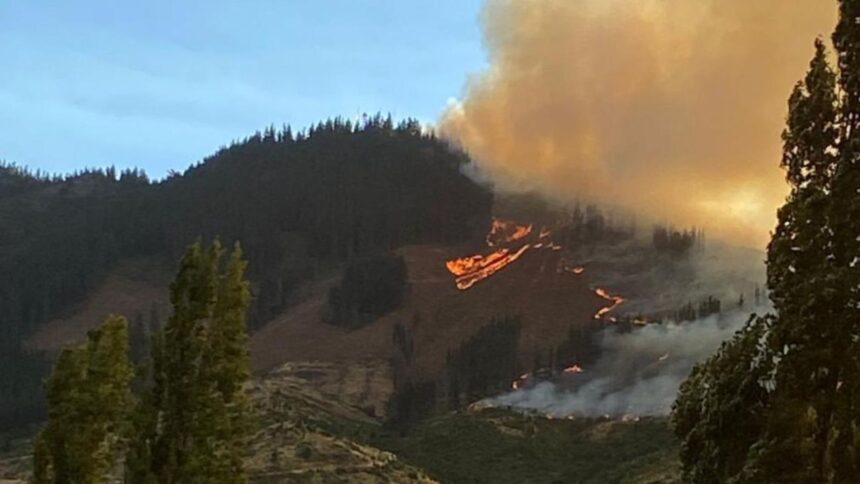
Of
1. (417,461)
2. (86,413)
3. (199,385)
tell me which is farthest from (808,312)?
(417,461)

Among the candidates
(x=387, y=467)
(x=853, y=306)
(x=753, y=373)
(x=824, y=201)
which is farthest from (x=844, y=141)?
(x=387, y=467)

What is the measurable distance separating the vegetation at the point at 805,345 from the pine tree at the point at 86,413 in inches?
A: 885

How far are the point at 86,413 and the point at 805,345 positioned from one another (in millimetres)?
24928

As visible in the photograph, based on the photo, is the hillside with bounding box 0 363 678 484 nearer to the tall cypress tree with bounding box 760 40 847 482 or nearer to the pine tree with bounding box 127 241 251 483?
the pine tree with bounding box 127 241 251 483

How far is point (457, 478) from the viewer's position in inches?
6850

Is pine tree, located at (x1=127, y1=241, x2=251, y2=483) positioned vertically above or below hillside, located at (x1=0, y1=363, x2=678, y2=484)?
above

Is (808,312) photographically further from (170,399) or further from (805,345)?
(170,399)

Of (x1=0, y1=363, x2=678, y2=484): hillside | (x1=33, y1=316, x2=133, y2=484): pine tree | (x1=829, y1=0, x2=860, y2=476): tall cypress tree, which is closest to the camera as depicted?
(x1=829, y1=0, x2=860, y2=476): tall cypress tree

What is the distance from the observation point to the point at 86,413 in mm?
34125

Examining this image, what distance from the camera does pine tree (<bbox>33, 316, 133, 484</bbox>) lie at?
3375 centimetres

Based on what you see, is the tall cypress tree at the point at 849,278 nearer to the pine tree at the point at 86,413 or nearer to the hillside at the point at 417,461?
→ the pine tree at the point at 86,413

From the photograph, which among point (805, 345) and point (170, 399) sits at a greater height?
point (805, 345)

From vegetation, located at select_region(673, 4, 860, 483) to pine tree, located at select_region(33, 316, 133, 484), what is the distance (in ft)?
73.7

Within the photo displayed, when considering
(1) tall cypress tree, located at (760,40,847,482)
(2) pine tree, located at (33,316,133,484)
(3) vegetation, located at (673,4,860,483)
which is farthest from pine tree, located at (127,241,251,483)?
(1) tall cypress tree, located at (760,40,847,482)
